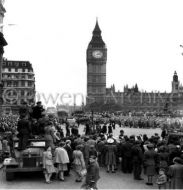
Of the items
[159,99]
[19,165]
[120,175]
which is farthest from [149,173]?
[159,99]

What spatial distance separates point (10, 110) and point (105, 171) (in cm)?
8109

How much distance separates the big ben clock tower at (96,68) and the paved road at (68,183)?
560 feet

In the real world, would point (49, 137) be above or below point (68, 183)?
above

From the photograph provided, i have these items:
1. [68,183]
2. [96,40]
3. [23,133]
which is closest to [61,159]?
[68,183]

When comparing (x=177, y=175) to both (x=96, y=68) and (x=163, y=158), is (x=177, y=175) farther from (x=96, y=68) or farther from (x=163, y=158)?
(x=96, y=68)

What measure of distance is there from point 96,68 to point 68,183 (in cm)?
17813

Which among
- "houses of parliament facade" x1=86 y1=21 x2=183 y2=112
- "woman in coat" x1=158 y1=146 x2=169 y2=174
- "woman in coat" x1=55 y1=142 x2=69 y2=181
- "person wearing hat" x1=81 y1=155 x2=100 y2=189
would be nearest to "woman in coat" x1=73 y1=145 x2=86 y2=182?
"woman in coat" x1=55 y1=142 x2=69 y2=181

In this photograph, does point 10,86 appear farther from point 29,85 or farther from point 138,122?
point 138,122

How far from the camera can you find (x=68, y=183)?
14586 millimetres

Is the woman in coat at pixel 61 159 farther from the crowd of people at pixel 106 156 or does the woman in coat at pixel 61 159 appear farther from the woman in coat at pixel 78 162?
the woman in coat at pixel 78 162

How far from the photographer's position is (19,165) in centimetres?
1527

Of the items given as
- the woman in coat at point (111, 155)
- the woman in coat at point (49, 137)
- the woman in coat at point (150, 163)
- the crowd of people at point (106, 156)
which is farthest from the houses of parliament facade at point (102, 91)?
the woman in coat at point (150, 163)

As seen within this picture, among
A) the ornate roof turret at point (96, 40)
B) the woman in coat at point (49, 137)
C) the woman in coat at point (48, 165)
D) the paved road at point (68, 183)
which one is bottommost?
the paved road at point (68, 183)

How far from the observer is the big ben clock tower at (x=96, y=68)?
190 meters
